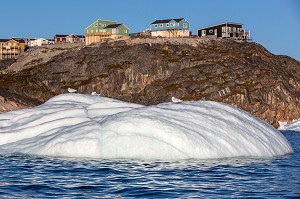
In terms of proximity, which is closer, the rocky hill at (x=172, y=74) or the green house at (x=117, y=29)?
the rocky hill at (x=172, y=74)

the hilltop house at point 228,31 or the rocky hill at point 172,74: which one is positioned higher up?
the hilltop house at point 228,31

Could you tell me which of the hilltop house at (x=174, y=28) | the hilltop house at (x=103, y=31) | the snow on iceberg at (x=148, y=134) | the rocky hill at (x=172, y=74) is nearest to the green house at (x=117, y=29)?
the hilltop house at (x=103, y=31)

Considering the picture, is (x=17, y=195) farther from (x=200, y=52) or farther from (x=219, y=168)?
(x=200, y=52)

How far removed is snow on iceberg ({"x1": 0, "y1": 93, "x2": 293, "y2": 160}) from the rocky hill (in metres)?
91.0

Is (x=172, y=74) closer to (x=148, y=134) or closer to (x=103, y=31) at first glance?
(x=103, y=31)

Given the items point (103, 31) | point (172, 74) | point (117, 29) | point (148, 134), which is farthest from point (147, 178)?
point (103, 31)

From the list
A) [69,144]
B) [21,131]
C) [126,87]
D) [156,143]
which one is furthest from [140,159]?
[126,87]

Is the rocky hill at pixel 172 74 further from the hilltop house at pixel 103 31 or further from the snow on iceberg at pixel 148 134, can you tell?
the snow on iceberg at pixel 148 134

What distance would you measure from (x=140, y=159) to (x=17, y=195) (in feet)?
25.6

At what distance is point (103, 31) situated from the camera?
613ft

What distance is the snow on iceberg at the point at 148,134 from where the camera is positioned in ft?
73.2

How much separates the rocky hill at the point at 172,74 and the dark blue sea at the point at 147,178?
317ft

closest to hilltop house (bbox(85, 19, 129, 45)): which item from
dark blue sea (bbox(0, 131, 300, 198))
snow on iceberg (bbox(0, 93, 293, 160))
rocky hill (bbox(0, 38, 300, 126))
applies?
rocky hill (bbox(0, 38, 300, 126))

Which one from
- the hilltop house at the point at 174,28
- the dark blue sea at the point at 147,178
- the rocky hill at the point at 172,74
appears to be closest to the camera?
the dark blue sea at the point at 147,178
